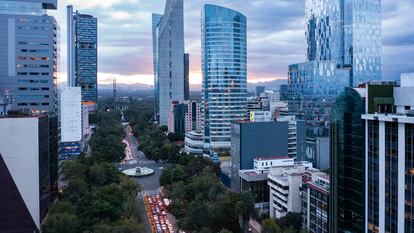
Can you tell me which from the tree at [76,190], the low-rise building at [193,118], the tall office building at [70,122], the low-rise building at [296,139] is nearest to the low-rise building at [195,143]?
the low-rise building at [193,118]

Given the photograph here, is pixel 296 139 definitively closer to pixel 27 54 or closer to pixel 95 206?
pixel 95 206

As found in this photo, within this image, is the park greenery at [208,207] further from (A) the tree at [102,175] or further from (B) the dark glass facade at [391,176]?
(B) the dark glass facade at [391,176]

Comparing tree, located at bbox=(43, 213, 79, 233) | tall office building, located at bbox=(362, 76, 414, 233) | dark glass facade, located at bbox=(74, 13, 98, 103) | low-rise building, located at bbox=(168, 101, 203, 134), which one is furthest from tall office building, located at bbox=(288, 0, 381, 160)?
dark glass facade, located at bbox=(74, 13, 98, 103)

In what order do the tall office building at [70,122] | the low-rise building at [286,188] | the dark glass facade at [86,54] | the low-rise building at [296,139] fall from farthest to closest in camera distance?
the dark glass facade at [86,54]
the tall office building at [70,122]
the low-rise building at [296,139]
the low-rise building at [286,188]

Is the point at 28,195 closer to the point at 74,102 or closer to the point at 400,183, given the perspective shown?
the point at 400,183

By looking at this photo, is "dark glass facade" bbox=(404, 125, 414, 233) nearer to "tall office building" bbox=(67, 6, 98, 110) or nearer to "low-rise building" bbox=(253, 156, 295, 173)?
"low-rise building" bbox=(253, 156, 295, 173)

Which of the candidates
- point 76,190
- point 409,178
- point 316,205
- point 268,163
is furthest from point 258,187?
point 409,178
